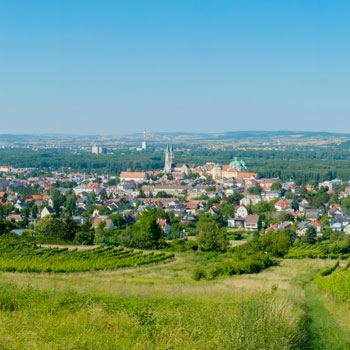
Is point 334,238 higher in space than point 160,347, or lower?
lower

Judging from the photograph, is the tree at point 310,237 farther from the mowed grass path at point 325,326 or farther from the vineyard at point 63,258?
the mowed grass path at point 325,326

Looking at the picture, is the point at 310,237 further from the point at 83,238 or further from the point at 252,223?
the point at 83,238

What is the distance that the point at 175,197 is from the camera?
68688mm

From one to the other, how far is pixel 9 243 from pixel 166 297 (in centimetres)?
1643

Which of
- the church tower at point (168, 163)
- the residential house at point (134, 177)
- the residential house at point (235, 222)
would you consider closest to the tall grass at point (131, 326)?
the residential house at point (235, 222)

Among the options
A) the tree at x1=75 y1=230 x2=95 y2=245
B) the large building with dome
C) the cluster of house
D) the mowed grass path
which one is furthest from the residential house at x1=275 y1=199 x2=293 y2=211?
the mowed grass path

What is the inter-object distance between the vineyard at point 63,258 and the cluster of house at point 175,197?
58.5ft

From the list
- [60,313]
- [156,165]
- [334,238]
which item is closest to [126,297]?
[60,313]

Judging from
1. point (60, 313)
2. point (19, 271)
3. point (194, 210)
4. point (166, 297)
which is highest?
point (60, 313)

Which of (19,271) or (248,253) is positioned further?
(248,253)

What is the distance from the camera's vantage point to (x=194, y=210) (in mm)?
55375

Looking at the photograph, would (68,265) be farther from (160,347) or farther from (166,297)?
(160,347)

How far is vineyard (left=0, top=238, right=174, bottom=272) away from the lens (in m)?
17.8

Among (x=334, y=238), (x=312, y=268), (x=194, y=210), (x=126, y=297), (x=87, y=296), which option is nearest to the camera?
(x=87, y=296)
